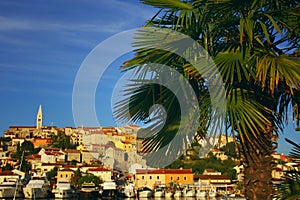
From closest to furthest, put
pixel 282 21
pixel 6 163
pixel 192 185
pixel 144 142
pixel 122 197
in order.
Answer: pixel 282 21 < pixel 144 142 < pixel 122 197 < pixel 192 185 < pixel 6 163

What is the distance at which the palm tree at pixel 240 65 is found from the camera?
10.9 ft

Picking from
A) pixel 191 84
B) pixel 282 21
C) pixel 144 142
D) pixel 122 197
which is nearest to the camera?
pixel 282 21

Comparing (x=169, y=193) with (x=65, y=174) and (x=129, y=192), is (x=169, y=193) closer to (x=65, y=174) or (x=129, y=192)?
(x=129, y=192)

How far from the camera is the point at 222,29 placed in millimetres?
3701

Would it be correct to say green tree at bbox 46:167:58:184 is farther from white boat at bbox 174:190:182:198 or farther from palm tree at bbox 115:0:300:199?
palm tree at bbox 115:0:300:199

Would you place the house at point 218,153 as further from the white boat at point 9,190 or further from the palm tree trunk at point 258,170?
the white boat at point 9,190

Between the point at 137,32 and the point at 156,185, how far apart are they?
64.1 m

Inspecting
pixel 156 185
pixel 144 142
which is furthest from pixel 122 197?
pixel 144 142

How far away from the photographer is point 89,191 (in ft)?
196

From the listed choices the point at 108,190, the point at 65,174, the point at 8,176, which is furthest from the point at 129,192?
the point at 8,176

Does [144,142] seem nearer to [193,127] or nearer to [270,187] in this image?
[193,127]

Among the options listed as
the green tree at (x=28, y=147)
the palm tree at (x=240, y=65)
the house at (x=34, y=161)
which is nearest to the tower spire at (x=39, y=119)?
the green tree at (x=28, y=147)

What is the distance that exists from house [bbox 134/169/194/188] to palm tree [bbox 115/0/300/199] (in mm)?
59807

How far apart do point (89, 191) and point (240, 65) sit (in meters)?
58.3
